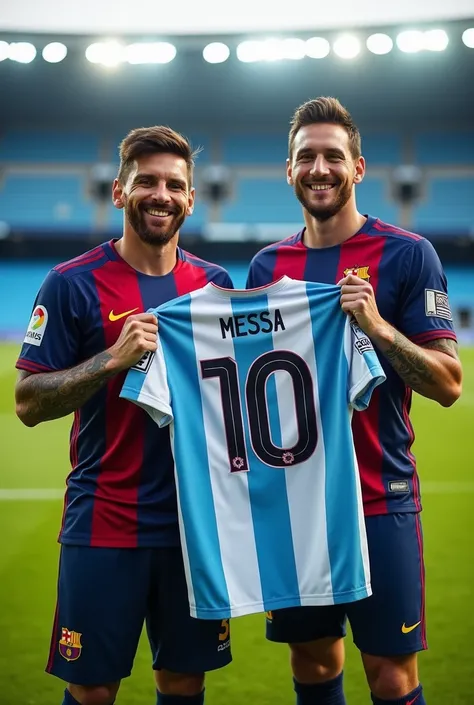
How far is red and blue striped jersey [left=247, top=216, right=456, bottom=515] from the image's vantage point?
7.43 feet

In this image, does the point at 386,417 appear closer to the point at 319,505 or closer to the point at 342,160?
the point at 319,505

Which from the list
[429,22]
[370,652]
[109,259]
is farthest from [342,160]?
[429,22]

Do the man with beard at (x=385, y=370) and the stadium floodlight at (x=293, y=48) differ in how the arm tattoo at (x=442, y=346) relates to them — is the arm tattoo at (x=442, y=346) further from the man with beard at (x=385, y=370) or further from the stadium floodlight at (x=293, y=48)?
the stadium floodlight at (x=293, y=48)

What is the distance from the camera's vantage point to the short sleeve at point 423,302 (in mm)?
2268

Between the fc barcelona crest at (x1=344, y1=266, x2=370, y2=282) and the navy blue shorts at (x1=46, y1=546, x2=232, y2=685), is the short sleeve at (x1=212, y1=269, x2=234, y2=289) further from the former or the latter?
the navy blue shorts at (x1=46, y1=546, x2=232, y2=685)

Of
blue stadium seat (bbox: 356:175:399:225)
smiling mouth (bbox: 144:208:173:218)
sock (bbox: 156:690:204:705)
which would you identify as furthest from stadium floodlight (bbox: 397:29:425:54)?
sock (bbox: 156:690:204:705)

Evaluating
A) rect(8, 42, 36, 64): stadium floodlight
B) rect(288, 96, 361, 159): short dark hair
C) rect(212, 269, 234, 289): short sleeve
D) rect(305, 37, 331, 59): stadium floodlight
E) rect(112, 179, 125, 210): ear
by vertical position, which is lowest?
rect(212, 269, 234, 289): short sleeve

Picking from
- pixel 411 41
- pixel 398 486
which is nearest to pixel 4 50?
pixel 411 41

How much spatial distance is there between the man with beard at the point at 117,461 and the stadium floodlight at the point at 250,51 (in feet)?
50.5

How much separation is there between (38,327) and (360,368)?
3.08ft

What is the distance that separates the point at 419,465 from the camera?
6855 millimetres

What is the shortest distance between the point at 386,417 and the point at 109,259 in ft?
3.19

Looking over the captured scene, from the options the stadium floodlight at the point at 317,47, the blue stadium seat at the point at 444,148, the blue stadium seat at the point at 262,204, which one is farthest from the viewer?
the blue stadium seat at the point at 444,148

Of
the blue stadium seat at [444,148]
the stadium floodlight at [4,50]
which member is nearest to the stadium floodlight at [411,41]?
the blue stadium seat at [444,148]
